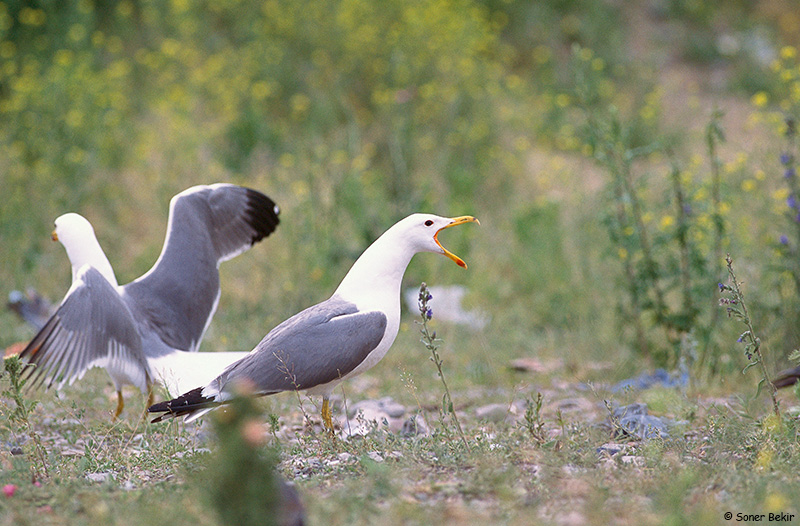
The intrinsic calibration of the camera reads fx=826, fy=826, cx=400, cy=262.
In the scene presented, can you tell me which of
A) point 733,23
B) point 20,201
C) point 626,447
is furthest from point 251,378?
point 733,23

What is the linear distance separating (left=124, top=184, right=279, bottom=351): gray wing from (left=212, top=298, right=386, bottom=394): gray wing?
4.03 ft

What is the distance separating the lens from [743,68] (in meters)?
12.1

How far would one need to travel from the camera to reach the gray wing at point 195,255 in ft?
15.4

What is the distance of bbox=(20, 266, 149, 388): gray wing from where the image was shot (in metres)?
3.70

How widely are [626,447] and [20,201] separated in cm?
615

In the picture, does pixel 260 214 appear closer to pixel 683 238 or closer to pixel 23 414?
pixel 23 414

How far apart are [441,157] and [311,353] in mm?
5404

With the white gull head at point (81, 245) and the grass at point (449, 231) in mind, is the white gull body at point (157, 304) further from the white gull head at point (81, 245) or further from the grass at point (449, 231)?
the grass at point (449, 231)

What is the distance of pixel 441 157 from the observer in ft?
28.4

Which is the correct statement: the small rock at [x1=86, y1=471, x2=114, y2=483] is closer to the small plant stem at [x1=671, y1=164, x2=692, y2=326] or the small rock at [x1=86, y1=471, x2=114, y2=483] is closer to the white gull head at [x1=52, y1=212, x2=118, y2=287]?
the white gull head at [x1=52, y1=212, x2=118, y2=287]

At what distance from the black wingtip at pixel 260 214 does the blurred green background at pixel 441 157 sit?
857 mm

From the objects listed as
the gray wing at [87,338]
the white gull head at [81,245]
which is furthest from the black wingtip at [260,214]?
the gray wing at [87,338]

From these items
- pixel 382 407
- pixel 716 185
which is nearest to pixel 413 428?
pixel 382 407

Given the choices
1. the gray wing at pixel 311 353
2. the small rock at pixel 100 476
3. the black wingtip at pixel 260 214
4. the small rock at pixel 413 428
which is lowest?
the small rock at pixel 413 428
